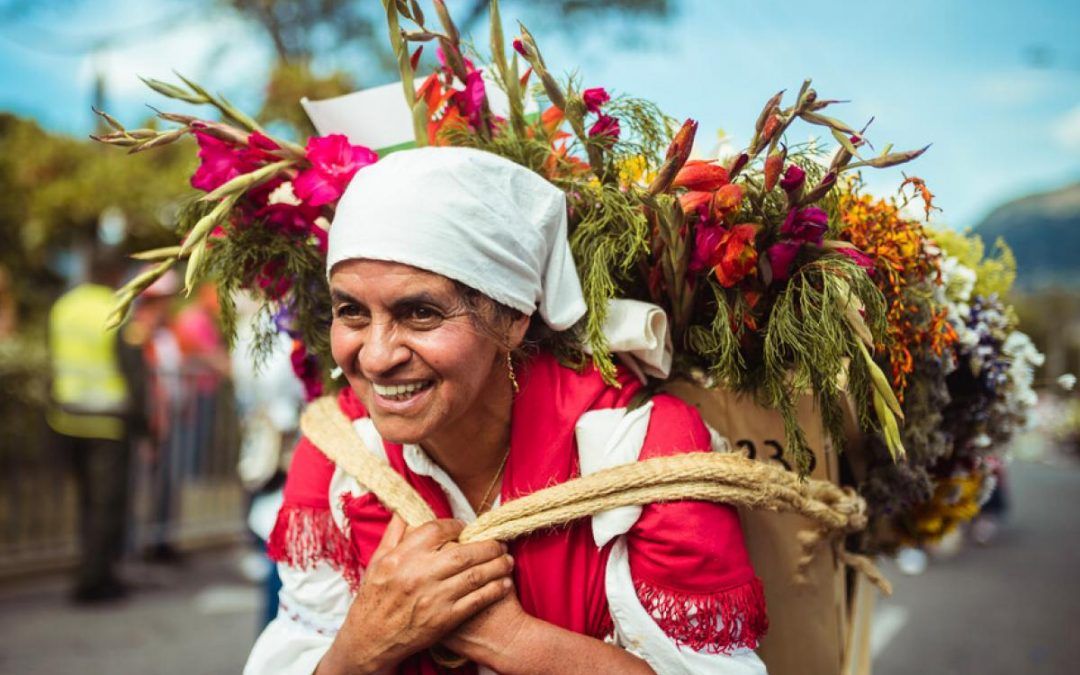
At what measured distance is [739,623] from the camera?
185 centimetres

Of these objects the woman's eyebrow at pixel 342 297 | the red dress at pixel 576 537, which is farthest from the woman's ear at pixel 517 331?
the woman's eyebrow at pixel 342 297

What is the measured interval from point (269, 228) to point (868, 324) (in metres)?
1.38

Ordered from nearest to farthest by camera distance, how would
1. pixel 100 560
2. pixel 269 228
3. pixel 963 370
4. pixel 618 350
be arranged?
pixel 618 350, pixel 269 228, pixel 963 370, pixel 100 560

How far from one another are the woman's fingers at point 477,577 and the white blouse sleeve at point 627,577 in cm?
20

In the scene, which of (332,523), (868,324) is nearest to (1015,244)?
(868,324)

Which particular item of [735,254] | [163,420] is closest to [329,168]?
[735,254]

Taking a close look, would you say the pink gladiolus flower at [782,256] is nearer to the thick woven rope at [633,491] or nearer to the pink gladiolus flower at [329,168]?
the thick woven rope at [633,491]

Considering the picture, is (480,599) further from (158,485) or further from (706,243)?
(158,485)

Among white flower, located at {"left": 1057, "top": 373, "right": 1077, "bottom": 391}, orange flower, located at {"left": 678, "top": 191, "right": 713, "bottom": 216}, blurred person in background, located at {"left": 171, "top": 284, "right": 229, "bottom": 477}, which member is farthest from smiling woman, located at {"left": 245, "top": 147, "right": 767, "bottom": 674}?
blurred person in background, located at {"left": 171, "top": 284, "right": 229, "bottom": 477}

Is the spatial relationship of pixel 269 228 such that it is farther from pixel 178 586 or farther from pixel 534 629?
pixel 178 586

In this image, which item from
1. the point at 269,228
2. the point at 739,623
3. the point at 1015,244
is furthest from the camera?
the point at 1015,244

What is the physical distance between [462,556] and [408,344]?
439mm

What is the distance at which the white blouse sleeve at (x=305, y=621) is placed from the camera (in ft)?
6.97

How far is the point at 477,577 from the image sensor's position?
1.88 meters
